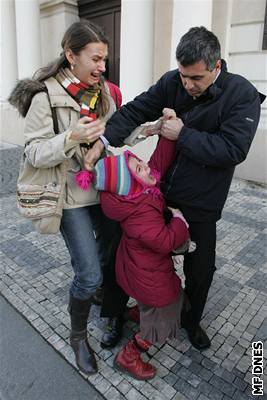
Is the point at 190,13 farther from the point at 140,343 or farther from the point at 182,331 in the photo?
the point at 140,343

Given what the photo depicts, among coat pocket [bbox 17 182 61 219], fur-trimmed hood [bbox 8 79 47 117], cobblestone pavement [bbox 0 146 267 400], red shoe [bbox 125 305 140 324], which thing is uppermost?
fur-trimmed hood [bbox 8 79 47 117]

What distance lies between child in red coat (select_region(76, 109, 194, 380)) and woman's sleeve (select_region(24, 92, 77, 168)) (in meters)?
0.22

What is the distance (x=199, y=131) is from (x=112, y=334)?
1.44 metres

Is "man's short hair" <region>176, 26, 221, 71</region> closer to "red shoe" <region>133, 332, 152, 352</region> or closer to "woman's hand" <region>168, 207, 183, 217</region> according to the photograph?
"woman's hand" <region>168, 207, 183, 217</region>

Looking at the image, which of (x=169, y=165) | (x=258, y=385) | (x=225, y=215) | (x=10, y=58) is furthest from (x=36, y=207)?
(x=10, y=58)

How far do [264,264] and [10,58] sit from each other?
862 cm

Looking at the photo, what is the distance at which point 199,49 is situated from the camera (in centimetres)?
158

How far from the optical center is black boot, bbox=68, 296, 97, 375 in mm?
2109

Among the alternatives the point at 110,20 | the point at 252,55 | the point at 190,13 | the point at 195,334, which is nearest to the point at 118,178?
the point at 195,334

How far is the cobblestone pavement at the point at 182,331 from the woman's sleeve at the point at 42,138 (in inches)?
38.4

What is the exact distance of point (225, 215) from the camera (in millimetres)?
4555

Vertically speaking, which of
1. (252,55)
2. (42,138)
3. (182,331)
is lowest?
(182,331)

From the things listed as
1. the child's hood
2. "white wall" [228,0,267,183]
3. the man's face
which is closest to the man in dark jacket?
the man's face

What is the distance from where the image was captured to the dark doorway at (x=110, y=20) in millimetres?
7297
